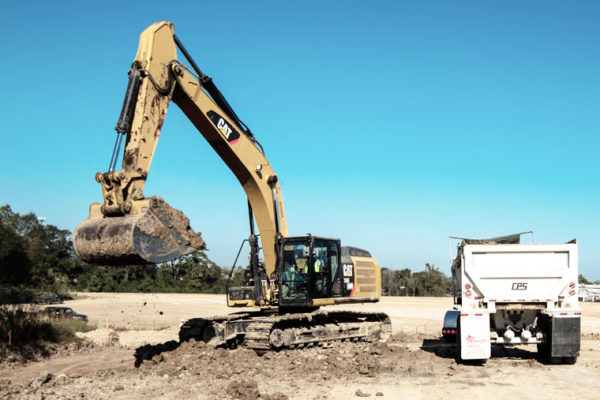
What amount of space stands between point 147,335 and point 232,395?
11.8 meters

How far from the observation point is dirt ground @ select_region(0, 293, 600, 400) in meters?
10.2

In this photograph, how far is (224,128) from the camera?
43.9 ft

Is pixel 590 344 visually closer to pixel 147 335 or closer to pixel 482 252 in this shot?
pixel 482 252

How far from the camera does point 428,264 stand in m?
69.8

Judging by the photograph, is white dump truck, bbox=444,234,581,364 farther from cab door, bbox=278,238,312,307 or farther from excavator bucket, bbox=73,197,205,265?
excavator bucket, bbox=73,197,205,265

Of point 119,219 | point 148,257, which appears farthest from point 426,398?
point 119,219

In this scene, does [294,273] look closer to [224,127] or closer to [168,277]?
[224,127]

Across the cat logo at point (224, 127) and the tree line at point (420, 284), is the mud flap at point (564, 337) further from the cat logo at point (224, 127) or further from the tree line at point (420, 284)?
the tree line at point (420, 284)

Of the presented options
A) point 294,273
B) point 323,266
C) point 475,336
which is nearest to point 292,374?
point 294,273

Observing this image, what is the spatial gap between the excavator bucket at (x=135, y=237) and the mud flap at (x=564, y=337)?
26.0 ft

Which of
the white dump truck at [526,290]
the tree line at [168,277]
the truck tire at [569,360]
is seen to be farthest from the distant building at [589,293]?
the white dump truck at [526,290]

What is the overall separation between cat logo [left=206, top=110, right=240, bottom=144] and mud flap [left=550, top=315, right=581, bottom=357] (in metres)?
7.85

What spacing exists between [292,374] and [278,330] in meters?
1.81

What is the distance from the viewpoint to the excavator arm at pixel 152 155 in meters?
9.87
